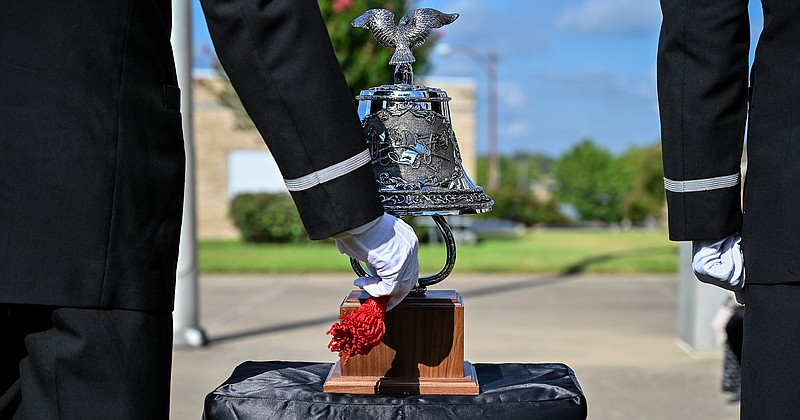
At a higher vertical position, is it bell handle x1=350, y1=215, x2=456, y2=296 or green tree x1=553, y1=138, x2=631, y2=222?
green tree x1=553, y1=138, x2=631, y2=222

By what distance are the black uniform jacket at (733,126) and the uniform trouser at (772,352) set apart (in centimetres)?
4

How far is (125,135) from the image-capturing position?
66.7 inches

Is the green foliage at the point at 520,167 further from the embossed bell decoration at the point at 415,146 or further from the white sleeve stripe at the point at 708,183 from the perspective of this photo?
the white sleeve stripe at the point at 708,183

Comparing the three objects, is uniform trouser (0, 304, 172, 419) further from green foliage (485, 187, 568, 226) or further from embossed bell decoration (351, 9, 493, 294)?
green foliage (485, 187, 568, 226)

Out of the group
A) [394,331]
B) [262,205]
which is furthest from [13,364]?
[262,205]

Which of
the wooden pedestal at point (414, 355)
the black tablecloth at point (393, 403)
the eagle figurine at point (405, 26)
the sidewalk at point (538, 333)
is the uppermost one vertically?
the eagle figurine at point (405, 26)

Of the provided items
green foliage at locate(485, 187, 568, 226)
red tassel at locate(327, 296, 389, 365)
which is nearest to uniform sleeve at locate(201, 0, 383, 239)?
red tassel at locate(327, 296, 389, 365)

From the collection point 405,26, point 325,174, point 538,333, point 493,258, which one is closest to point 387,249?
point 325,174

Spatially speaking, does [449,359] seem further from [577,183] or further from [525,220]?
[577,183]

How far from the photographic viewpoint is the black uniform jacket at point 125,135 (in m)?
1.65

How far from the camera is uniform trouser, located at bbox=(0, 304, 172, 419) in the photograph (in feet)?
5.49

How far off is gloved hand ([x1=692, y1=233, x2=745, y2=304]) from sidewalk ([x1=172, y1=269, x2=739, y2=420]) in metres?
2.97

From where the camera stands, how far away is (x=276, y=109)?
1745 mm

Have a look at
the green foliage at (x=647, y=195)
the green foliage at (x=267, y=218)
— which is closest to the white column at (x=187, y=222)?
the green foliage at (x=267, y=218)
